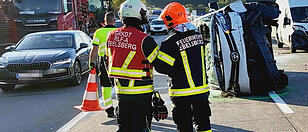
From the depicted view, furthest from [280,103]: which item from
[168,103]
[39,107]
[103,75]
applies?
[39,107]

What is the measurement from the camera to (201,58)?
384cm

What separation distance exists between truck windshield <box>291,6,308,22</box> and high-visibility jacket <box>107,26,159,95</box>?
38.1 ft

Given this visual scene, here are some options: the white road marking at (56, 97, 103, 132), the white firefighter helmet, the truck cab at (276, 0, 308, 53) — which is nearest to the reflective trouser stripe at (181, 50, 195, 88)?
the white firefighter helmet

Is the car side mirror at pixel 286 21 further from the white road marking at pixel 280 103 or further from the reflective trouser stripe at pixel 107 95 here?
the reflective trouser stripe at pixel 107 95

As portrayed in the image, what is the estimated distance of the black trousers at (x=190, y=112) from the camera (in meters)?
3.83

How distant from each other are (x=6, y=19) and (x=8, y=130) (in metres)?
13.6

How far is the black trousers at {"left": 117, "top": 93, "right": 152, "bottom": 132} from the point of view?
376cm

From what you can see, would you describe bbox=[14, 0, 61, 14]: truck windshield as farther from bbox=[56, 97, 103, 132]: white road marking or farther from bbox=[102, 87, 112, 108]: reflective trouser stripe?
bbox=[102, 87, 112, 108]: reflective trouser stripe

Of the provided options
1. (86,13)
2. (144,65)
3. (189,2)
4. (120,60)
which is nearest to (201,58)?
(144,65)

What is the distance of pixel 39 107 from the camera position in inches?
300

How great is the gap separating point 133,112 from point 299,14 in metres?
12.1

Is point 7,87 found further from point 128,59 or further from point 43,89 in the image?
point 128,59

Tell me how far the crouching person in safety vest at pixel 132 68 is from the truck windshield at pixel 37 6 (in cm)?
1410

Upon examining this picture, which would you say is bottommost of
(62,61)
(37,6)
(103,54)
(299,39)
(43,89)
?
(43,89)
